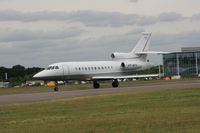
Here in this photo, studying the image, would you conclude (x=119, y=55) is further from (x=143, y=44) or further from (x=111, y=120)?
(x=111, y=120)

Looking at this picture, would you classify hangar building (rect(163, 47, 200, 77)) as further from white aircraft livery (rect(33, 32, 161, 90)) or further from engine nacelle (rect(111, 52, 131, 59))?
Answer: engine nacelle (rect(111, 52, 131, 59))

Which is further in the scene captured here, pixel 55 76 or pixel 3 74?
pixel 3 74

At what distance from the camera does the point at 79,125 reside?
54.1 ft

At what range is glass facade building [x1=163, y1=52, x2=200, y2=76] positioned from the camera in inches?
4968

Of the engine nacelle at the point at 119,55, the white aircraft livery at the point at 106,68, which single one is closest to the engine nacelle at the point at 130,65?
the white aircraft livery at the point at 106,68

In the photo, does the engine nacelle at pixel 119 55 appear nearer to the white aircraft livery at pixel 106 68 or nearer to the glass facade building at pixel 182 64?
the white aircraft livery at pixel 106 68

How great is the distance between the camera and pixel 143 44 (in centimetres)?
6650

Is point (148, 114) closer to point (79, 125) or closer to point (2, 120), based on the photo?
point (79, 125)

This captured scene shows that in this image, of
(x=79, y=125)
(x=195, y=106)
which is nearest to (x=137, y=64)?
(x=195, y=106)

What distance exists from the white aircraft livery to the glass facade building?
6064 cm

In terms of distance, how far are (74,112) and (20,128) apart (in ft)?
17.7

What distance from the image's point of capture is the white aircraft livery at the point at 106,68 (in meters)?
A: 55.9

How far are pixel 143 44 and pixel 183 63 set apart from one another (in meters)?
63.4

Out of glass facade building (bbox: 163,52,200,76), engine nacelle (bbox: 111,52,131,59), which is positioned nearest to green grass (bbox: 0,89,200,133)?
engine nacelle (bbox: 111,52,131,59)
